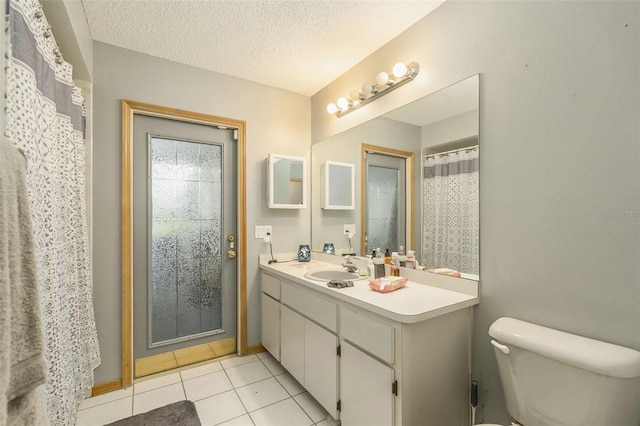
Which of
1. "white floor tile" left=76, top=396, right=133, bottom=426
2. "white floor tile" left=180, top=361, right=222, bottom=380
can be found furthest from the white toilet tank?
"white floor tile" left=76, top=396, right=133, bottom=426

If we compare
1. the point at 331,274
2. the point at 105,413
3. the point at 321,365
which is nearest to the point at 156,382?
the point at 105,413

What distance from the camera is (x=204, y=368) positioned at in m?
2.32

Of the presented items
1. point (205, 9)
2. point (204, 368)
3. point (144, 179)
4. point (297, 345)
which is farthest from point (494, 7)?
point (204, 368)

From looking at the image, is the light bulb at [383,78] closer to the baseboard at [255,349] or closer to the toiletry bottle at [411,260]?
the toiletry bottle at [411,260]

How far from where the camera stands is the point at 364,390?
142 centimetres

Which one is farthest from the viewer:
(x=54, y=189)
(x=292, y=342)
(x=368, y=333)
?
(x=292, y=342)

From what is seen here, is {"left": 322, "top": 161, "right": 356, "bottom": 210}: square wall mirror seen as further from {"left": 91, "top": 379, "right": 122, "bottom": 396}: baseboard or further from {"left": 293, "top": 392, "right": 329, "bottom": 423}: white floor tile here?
{"left": 91, "top": 379, "right": 122, "bottom": 396}: baseboard

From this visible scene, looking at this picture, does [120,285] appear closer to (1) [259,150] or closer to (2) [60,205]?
(2) [60,205]

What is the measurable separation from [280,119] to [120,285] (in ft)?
6.25

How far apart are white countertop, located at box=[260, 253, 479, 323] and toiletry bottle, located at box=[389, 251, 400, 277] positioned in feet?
0.32

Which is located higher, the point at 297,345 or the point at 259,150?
the point at 259,150

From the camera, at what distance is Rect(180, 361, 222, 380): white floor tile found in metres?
2.23

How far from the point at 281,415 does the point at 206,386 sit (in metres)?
0.67

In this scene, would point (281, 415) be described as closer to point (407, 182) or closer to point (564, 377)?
point (564, 377)
